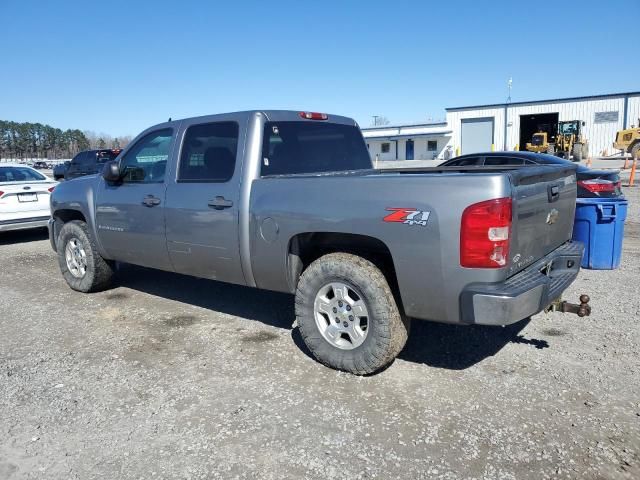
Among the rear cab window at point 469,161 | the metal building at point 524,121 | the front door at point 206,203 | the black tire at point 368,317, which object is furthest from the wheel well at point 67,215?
the metal building at point 524,121

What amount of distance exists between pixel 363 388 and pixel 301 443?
78 centimetres

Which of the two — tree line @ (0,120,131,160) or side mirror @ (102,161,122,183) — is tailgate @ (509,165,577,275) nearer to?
side mirror @ (102,161,122,183)

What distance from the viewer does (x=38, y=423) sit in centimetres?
327

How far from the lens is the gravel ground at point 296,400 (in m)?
2.81

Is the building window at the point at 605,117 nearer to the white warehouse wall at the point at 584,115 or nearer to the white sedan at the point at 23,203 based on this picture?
the white warehouse wall at the point at 584,115

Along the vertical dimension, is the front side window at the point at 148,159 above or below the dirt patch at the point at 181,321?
above

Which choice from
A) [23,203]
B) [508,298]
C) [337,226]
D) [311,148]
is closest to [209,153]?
[311,148]

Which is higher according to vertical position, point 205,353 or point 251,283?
point 251,283

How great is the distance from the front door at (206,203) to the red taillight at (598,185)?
507cm

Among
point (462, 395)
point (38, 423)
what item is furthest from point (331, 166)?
point (38, 423)

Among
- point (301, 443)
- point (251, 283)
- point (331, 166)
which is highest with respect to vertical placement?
point (331, 166)

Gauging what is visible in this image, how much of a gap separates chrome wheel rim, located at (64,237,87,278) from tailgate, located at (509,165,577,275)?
490cm

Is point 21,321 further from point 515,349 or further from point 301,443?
point 515,349

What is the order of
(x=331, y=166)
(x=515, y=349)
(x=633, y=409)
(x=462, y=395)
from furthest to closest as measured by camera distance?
(x=331, y=166), (x=515, y=349), (x=462, y=395), (x=633, y=409)
